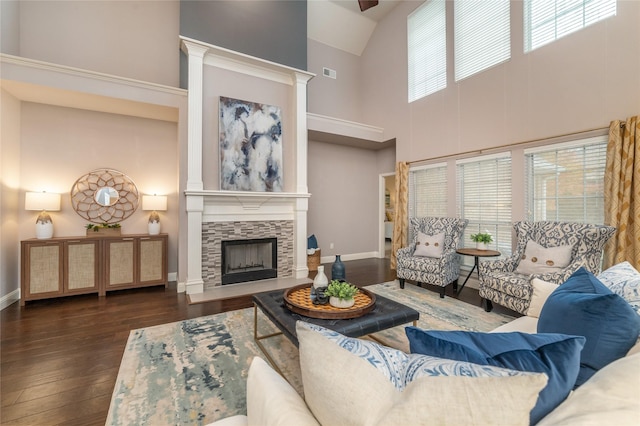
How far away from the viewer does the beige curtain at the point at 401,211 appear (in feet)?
17.6

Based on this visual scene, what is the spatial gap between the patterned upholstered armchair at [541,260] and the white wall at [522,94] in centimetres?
123

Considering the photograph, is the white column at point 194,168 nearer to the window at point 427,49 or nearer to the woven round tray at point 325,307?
the woven round tray at point 325,307

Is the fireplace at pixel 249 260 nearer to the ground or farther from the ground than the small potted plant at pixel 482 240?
nearer to the ground

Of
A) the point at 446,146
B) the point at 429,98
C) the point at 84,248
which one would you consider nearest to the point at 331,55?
the point at 429,98

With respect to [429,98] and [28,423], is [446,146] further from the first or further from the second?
[28,423]

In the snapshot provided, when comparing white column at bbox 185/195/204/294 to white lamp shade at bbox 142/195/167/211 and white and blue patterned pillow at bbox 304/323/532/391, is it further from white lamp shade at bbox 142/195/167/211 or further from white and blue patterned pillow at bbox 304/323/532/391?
white and blue patterned pillow at bbox 304/323/532/391

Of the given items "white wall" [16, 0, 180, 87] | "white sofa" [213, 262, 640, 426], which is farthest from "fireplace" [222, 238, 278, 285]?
"white sofa" [213, 262, 640, 426]

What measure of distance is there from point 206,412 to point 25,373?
1.55m

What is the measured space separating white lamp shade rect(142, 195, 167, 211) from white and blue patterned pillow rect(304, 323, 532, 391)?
14.2ft

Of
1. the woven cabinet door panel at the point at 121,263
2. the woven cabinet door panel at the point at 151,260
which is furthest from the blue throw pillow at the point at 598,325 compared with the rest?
the woven cabinet door panel at the point at 121,263

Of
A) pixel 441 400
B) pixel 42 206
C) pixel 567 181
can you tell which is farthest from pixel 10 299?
pixel 567 181

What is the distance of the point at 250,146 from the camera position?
4.41m

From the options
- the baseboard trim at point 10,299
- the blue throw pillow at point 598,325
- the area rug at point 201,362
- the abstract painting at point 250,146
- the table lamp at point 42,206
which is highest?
the abstract painting at point 250,146

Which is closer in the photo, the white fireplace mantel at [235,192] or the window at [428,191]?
the white fireplace mantel at [235,192]
